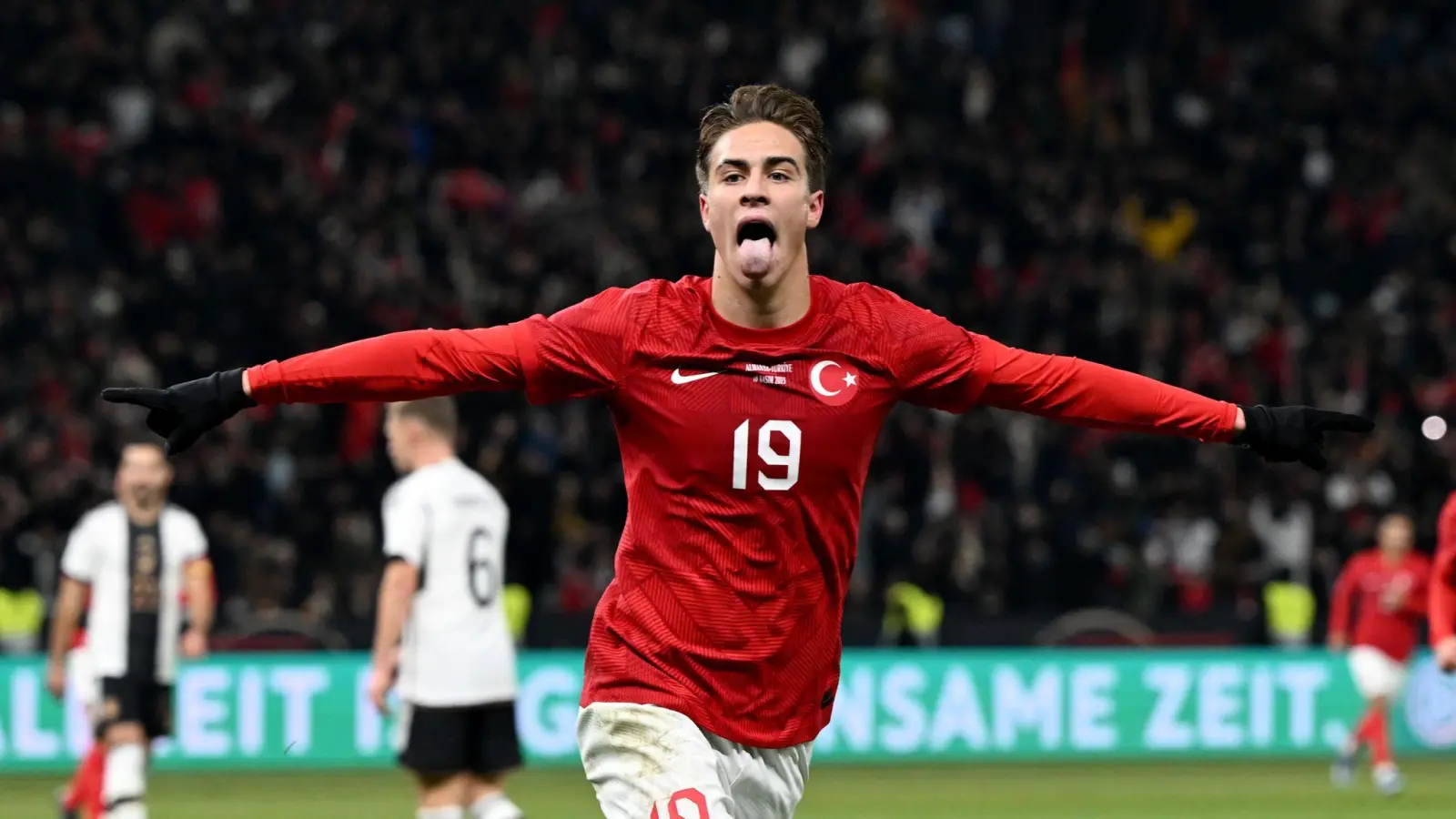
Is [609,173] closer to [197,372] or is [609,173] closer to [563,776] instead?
[197,372]

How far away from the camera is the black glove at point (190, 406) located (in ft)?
15.6

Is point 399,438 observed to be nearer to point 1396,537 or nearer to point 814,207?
point 814,207

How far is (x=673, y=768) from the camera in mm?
4930

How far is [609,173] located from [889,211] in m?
2.64

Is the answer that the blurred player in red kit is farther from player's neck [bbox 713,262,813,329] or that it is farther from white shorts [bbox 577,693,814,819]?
player's neck [bbox 713,262,813,329]

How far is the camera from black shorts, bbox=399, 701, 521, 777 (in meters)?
9.47

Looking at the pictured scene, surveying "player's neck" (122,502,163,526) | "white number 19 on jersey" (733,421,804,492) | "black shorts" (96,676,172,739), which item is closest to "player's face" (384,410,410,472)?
"player's neck" (122,502,163,526)

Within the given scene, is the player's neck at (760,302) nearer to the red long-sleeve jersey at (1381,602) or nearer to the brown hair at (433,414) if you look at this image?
→ the brown hair at (433,414)

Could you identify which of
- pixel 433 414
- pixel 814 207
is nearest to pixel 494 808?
pixel 433 414

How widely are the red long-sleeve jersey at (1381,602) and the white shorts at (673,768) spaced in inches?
452

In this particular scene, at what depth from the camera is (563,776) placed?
16.2 m

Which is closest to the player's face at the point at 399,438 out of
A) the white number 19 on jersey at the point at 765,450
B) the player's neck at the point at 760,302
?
the player's neck at the point at 760,302

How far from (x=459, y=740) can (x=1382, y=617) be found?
8444 millimetres

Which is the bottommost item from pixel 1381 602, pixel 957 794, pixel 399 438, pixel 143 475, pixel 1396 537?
pixel 957 794
